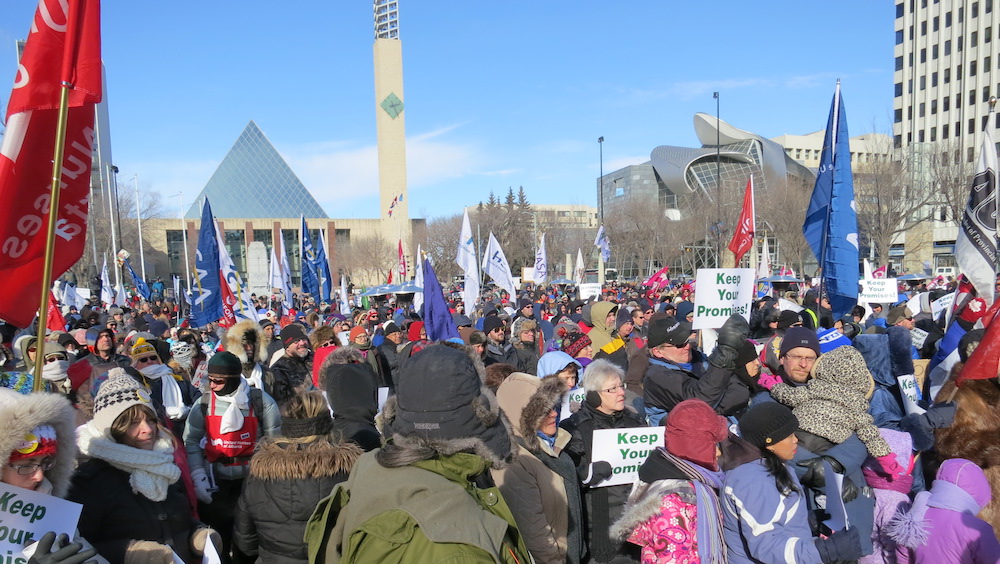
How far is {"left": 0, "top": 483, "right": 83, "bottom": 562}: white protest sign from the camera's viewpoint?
2160 millimetres

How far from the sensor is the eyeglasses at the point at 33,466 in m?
2.30

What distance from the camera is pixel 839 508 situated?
3.02 meters

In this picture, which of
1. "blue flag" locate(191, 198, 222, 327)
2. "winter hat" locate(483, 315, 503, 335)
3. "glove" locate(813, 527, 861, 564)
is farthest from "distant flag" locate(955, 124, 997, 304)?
"blue flag" locate(191, 198, 222, 327)

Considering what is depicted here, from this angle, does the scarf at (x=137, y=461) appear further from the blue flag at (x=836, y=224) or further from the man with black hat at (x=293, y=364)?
the blue flag at (x=836, y=224)

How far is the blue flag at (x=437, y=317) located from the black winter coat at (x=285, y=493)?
453cm

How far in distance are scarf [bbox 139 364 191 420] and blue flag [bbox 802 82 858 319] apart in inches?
244

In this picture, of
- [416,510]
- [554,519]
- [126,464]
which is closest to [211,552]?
[126,464]

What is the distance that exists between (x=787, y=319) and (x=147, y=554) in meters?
6.40

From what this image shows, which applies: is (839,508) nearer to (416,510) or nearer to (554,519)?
(554,519)

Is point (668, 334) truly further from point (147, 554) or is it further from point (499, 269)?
point (499, 269)

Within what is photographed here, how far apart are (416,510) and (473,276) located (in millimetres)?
11328

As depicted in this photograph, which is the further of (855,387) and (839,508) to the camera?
(855,387)

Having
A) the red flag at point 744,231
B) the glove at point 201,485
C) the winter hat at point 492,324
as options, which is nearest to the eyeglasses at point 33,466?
the glove at point 201,485

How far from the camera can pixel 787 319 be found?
7.22m
